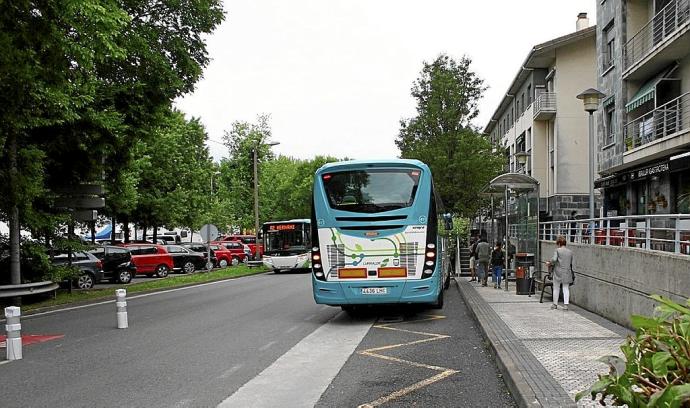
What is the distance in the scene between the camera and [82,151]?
18.5 m

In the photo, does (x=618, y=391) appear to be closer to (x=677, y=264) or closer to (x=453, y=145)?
(x=677, y=264)

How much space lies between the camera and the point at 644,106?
23.3 metres

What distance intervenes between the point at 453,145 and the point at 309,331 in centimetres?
2597

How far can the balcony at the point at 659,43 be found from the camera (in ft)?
61.7

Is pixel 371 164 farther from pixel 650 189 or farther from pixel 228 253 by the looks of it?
pixel 228 253

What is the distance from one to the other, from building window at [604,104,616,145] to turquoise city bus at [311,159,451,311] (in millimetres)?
16778

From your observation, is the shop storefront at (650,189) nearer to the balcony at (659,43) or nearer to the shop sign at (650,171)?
Answer: the shop sign at (650,171)

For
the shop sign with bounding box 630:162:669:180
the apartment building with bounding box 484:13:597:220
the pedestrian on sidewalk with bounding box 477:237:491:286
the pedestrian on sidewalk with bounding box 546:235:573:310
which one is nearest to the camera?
the pedestrian on sidewalk with bounding box 546:235:573:310

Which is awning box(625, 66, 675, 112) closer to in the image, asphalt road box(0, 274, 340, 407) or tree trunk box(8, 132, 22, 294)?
asphalt road box(0, 274, 340, 407)

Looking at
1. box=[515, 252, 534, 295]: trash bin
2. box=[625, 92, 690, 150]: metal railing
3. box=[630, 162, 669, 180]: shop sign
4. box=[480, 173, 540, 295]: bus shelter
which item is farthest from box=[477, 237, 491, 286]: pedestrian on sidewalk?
box=[625, 92, 690, 150]: metal railing

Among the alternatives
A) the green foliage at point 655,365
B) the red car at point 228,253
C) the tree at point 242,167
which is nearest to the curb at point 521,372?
the green foliage at point 655,365

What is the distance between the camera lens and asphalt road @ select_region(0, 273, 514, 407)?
640 centimetres

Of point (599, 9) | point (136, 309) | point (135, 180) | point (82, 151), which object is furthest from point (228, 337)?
point (135, 180)

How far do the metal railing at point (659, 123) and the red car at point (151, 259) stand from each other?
71.7 feet
